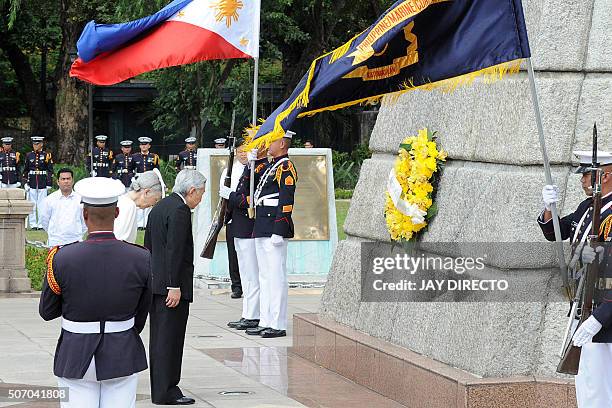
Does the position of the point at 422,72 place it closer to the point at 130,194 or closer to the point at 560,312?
the point at 560,312

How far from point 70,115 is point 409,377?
30.2m

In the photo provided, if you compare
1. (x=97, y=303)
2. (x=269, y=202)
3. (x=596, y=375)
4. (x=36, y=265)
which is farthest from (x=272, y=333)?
(x=36, y=265)

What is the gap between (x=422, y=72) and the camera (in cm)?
802

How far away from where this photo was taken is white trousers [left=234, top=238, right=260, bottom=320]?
12.9 m

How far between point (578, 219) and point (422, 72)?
1475mm

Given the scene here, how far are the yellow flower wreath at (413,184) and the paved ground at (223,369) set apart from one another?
129 cm

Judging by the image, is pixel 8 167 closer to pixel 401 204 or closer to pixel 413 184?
pixel 401 204

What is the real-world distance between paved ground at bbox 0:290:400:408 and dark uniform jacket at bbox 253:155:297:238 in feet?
3.58

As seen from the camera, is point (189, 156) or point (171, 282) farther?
point (189, 156)

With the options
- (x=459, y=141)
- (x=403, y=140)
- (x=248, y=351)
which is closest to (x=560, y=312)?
(x=459, y=141)

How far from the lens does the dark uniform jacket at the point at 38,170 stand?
2886cm

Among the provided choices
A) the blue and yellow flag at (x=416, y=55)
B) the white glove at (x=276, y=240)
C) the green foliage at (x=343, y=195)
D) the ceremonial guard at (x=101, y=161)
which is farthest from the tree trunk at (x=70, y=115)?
the blue and yellow flag at (x=416, y=55)

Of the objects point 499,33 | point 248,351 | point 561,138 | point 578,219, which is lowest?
point 248,351

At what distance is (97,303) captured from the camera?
19.8 feet
